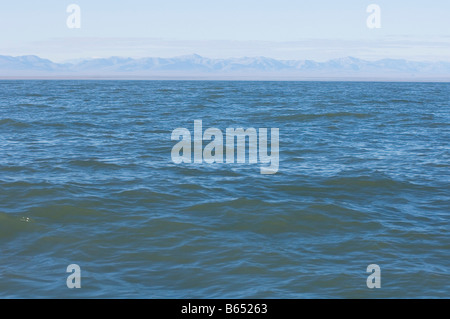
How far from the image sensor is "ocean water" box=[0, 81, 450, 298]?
12312mm

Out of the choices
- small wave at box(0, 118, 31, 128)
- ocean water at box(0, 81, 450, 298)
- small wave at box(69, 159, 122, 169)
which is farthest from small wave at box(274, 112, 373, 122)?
small wave at box(69, 159, 122, 169)

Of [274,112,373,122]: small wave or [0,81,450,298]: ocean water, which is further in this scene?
[274,112,373,122]: small wave

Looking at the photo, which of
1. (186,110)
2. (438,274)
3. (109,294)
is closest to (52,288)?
(109,294)

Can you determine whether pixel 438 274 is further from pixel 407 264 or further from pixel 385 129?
pixel 385 129

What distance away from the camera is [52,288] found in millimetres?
11781

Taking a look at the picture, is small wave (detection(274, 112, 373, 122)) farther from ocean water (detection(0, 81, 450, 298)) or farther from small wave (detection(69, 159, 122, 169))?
small wave (detection(69, 159, 122, 169))

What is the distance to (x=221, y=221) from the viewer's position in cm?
1664

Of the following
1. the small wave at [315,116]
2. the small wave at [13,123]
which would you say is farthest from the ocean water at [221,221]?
the small wave at [315,116]

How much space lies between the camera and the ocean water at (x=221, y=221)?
40.4 feet

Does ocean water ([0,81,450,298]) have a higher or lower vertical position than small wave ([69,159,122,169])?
lower

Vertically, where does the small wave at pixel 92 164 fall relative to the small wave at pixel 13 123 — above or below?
below

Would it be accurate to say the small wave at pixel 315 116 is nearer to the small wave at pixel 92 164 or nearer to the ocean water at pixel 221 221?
the ocean water at pixel 221 221

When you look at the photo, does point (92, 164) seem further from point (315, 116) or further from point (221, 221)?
point (315, 116)

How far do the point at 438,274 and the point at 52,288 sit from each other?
864 cm
